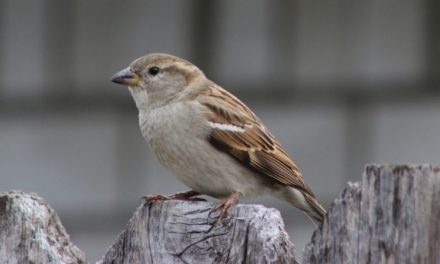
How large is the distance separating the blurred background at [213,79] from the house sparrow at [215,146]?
1.36 metres

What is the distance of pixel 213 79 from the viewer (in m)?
5.75

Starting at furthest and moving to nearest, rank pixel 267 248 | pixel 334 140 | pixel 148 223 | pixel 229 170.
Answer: pixel 334 140 → pixel 229 170 → pixel 148 223 → pixel 267 248

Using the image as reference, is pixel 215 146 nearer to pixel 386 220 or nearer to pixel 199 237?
pixel 199 237

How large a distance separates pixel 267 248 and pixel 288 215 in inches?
127

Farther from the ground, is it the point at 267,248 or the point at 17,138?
the point at 17,138

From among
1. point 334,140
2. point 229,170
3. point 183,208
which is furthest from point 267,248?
point 334,140

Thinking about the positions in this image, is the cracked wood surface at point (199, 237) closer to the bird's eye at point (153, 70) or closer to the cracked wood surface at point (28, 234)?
the cracked wood surface at point (28, 234)

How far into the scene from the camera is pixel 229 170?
13.4ft

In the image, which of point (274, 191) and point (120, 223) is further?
point (120, 223)

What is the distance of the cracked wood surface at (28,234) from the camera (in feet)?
9.04

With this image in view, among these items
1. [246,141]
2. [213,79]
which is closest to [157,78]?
[246,141]

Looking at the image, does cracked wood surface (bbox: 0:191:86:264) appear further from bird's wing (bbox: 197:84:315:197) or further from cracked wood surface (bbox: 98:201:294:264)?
bird's wing (bbox: 197:84:315:197)

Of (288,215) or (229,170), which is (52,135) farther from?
(229,170)

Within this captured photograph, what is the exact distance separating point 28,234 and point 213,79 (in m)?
3.05
